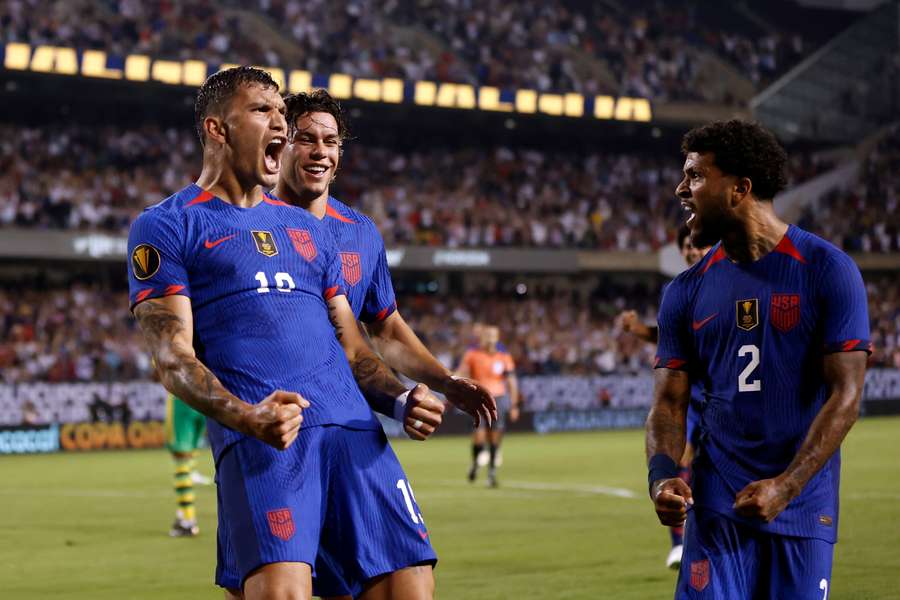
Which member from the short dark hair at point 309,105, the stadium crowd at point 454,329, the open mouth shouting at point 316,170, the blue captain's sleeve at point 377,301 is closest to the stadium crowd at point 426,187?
the stadium crowd at point 454,329

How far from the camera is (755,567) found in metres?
4.63

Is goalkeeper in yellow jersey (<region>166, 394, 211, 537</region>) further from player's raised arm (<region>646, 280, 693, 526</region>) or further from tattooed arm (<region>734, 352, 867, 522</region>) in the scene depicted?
tattooed arm (<region>734, 352, 867, 522</region>)

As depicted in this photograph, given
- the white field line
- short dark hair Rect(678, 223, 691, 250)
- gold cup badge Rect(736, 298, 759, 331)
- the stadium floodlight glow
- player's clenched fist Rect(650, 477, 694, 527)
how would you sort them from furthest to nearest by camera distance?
the stadium floodlight glow < the white field line < short dark hair Rect(678, 223, 691, 250) < gold cup badge Rect(736, 298, 759, 331) < player's clenched fist Rect(650, 477, 694, 527)

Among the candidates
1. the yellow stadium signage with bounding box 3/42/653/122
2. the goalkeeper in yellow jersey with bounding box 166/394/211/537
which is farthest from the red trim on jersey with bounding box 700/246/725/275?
the yellow stadium signage with bounding box 3/42/653/122

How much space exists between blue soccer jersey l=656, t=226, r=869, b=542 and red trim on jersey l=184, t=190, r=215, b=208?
1785 mm

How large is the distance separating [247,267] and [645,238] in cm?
3877

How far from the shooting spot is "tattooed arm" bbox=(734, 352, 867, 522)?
4473 millimetres

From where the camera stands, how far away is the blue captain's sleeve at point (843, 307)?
181 inches

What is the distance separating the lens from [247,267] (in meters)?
4.64

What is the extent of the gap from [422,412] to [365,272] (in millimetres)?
1089

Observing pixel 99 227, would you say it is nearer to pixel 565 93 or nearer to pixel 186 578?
pixel 565 93

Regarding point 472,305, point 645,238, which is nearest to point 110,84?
point 472,305

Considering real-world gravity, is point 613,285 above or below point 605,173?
below

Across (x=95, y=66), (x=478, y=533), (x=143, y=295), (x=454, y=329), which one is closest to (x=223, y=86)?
(x=143, y=295)
